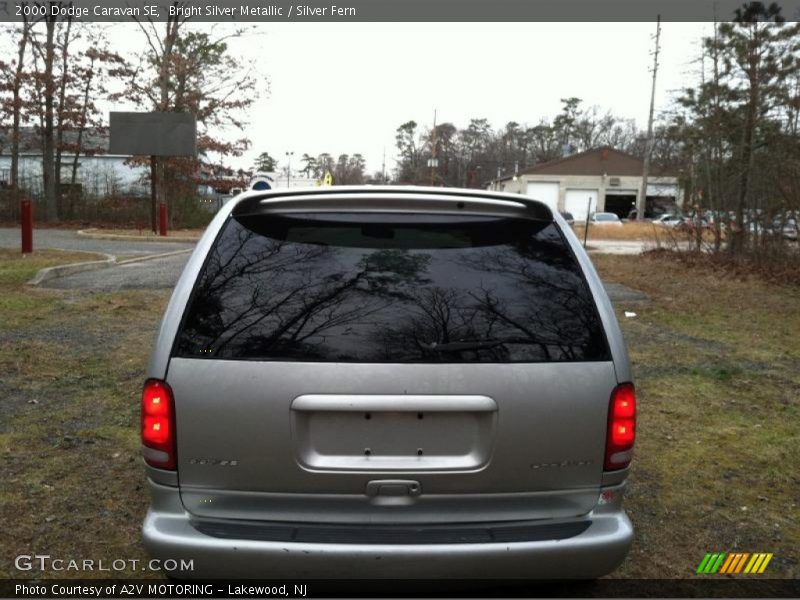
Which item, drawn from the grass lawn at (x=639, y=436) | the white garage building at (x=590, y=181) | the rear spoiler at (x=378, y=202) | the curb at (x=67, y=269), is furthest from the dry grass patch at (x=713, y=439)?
the white garage building at (x=590, y=181)

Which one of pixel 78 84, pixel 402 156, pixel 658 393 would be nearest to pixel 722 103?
pixel 658 393

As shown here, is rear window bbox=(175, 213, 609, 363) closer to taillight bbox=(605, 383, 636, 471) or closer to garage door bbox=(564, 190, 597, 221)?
taillight bbox=(605, 383, 636, 471)

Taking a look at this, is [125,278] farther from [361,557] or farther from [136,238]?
[136,238]

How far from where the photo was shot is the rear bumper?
7.13ft

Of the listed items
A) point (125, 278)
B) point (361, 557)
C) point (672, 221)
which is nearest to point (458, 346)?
point (361, 557)

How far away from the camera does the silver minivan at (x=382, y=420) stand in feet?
7.16

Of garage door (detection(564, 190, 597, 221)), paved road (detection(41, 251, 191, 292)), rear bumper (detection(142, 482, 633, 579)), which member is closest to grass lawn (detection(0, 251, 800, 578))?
rear bumper (detection(142, 482, 633, 579))

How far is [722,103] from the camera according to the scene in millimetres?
16297

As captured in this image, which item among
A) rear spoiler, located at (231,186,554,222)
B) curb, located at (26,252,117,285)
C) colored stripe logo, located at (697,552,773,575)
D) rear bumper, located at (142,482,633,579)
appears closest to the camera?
rear bumper, located at (142,482,633,579)

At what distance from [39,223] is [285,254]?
1325 inches

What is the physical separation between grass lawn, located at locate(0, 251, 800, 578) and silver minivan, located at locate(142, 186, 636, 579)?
1049 millimetres

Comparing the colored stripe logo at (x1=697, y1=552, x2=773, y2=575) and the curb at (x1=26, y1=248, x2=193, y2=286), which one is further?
the curb at (x1=26, y1=248, x2=193, y2=286)

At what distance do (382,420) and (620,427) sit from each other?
2.79 ft

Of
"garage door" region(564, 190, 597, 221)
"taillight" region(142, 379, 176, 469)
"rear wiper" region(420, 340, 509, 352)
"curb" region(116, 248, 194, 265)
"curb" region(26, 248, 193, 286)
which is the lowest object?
"curb" region(116, 248, 194, 265)
